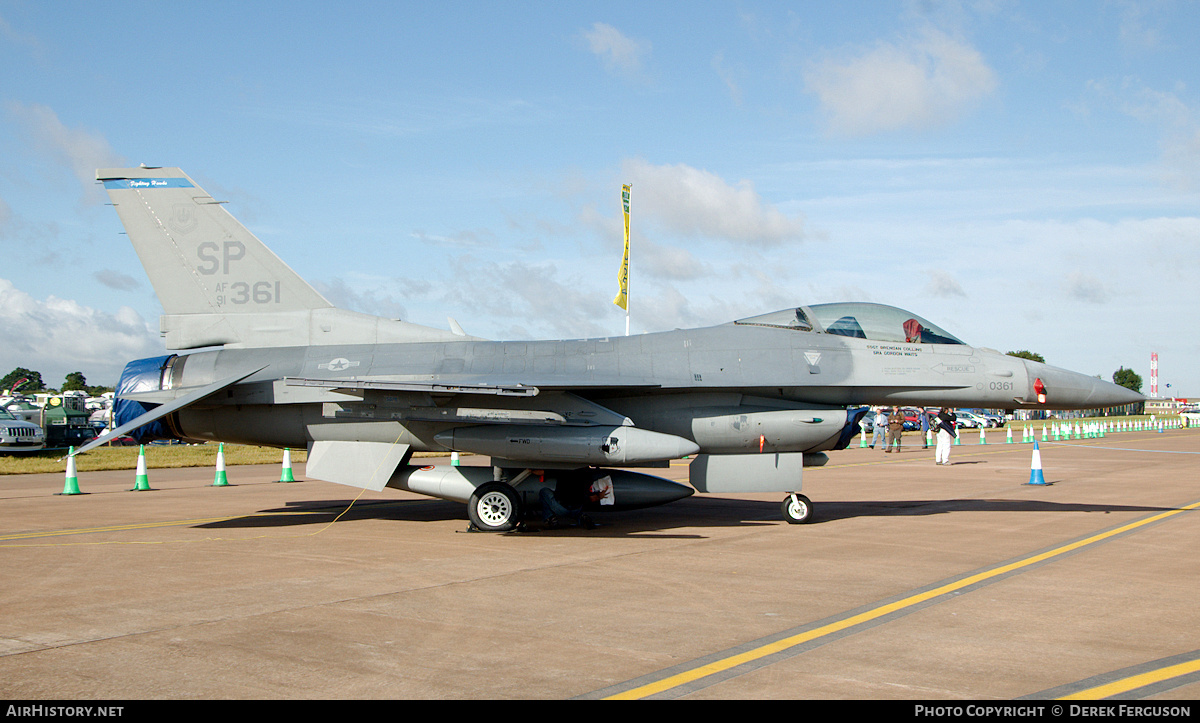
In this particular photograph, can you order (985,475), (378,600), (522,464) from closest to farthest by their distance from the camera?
(378,600)
(522,464)
(985,475)

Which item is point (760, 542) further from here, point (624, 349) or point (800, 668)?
point (800, 668)

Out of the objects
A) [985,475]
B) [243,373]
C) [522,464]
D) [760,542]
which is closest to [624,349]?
[522,464]

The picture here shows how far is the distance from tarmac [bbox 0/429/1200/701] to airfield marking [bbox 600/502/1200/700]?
0.04 m

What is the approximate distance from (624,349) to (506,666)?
7229 millimetres

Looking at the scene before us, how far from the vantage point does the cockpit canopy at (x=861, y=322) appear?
12023mm

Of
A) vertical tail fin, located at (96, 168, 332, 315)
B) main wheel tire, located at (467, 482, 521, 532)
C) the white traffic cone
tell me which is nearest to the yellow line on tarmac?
main wheel tire, located at (467, 482, 521, 532)

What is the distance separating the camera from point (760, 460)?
38.2ft

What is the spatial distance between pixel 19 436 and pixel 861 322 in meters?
25.8

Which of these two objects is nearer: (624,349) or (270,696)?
(270,696)

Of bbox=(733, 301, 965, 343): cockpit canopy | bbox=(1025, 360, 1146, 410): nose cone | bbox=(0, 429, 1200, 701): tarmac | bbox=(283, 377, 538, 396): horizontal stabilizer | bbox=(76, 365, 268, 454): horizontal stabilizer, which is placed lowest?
bbox=(0, 429, 1200, 701): tarmac

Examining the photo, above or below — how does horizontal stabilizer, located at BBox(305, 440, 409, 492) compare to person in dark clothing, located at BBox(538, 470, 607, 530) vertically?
above

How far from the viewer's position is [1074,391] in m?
12.0

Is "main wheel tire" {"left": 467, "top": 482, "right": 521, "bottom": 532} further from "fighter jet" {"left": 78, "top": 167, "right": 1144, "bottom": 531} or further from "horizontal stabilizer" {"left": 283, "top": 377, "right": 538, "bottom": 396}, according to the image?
"horizontal stabilizer" {"left": 283, "top": 377, "right": 538, "bottom": 396}

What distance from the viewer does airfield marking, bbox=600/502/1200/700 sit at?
4.78m
